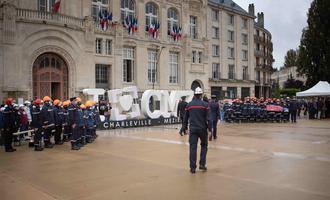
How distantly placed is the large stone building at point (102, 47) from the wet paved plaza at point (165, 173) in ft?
54.8

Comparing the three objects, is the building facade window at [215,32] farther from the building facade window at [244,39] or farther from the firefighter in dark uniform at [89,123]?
the firefighter in dark uniform at [89,123]

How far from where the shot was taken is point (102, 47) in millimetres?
35312

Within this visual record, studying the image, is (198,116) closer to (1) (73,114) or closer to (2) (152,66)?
(1) (73,114)

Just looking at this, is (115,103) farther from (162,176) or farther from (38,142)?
(162,176)

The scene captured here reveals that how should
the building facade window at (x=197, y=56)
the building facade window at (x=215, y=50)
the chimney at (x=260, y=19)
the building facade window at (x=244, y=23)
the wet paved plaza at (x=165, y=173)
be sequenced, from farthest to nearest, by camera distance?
the chimney at (x=260, y=19), the building facade window at (x=244, y=23), the building facade window at (x=215, y=50), the building facade window at (x=197, y=56), the wet paved plaza at (x=165, y=173)

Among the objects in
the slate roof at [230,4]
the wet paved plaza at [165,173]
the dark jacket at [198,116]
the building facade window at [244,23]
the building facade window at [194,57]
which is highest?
the slate roof at [230,4]

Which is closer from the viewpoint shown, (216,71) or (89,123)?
(89,123)

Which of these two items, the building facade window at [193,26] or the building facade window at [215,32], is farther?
the building facade window at [215,32]

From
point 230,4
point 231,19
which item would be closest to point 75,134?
point 231,19

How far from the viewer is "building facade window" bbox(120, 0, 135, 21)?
37.9m

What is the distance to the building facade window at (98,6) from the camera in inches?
1410

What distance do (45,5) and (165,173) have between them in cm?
2690

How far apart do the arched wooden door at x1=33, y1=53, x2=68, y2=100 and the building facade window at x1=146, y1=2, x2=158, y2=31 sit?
11472mm

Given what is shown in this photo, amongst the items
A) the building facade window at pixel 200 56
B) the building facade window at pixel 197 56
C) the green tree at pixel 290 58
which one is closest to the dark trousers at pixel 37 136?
the building facade window at pixel 197 56
